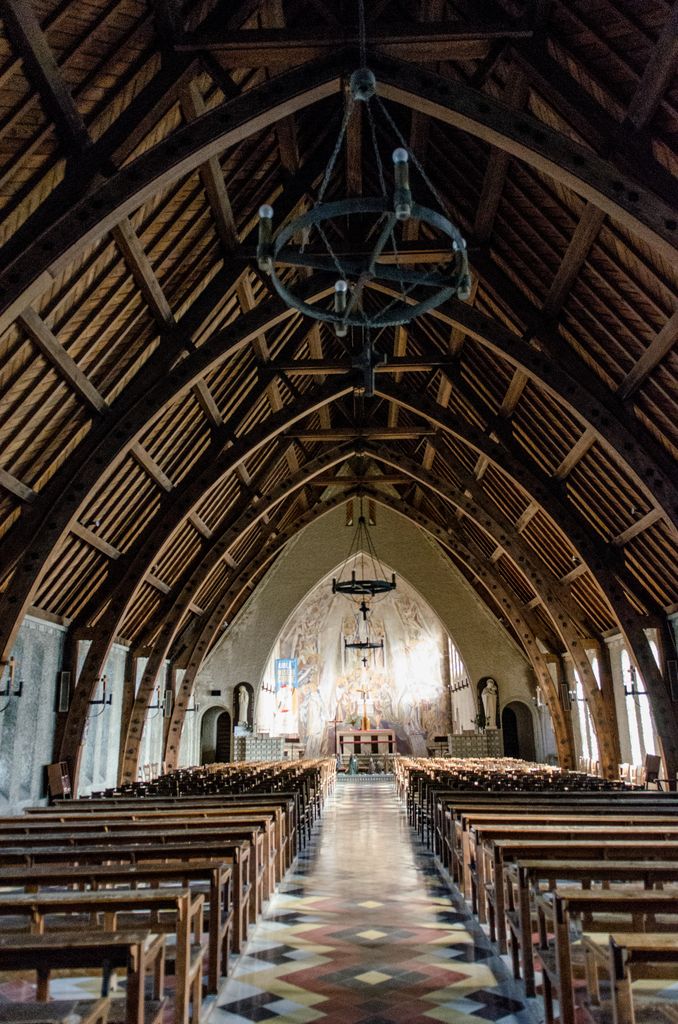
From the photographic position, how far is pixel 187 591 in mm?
18531

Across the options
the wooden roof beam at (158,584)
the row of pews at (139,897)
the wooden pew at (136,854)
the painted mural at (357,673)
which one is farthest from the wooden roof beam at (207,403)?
the painted mural at (357,673)

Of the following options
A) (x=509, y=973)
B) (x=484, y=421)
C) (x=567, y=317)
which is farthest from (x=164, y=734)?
(x=509, y=973)

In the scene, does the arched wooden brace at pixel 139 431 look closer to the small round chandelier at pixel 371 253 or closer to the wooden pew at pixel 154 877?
the small round chandelier at pixel 371 253

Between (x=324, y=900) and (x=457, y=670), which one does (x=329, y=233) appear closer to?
(x=324, y=900)

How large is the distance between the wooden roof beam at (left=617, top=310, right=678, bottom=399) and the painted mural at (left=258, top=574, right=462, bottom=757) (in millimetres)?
18890

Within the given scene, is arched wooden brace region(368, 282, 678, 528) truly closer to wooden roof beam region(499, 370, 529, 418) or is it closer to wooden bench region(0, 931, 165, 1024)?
wooden roof beam region(499, 370, 529, 418)

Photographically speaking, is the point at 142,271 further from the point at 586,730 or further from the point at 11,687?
the point at 586,730

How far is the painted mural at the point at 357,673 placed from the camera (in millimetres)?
30172

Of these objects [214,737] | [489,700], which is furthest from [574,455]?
[214,737]

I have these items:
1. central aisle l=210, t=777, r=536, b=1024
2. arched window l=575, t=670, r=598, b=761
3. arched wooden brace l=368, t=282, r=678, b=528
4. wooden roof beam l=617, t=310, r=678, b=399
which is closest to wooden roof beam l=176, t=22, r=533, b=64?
arched wooden brace l=368, t=282, r=678, b=528

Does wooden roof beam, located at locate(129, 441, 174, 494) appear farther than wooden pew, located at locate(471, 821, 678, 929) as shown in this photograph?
Yes

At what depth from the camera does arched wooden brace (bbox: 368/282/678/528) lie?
11.0 metres

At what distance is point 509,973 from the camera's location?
17.1 ft

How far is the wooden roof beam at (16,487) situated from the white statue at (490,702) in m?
18.1
